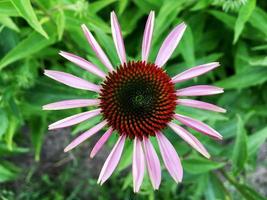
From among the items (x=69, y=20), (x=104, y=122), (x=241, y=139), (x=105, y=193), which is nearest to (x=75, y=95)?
(x=69, y=20)

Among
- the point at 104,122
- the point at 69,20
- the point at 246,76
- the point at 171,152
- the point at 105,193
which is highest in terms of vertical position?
the point at 69,20

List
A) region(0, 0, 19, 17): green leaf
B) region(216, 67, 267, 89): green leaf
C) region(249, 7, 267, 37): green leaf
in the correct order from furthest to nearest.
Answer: region(216, 67, 267, 89): green leaf, region(249, 7, 267, 37): green leaf, region(0, 0, 19, 17): green leaf

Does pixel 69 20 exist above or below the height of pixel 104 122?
above

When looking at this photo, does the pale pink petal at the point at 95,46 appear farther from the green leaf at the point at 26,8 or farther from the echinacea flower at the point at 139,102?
the green leaf at the point at 26,8

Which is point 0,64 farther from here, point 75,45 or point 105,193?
point 105,193

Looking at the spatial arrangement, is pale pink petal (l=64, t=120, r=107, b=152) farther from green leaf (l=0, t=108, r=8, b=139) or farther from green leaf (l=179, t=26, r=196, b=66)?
green leaf (l=179, t=26, r=196, b=66)

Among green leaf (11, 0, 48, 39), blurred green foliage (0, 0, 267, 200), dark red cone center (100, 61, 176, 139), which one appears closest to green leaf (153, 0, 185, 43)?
blurred green foliage (0, 0, 267, 200)

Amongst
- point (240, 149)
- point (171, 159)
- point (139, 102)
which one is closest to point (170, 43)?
point (139, 102)
